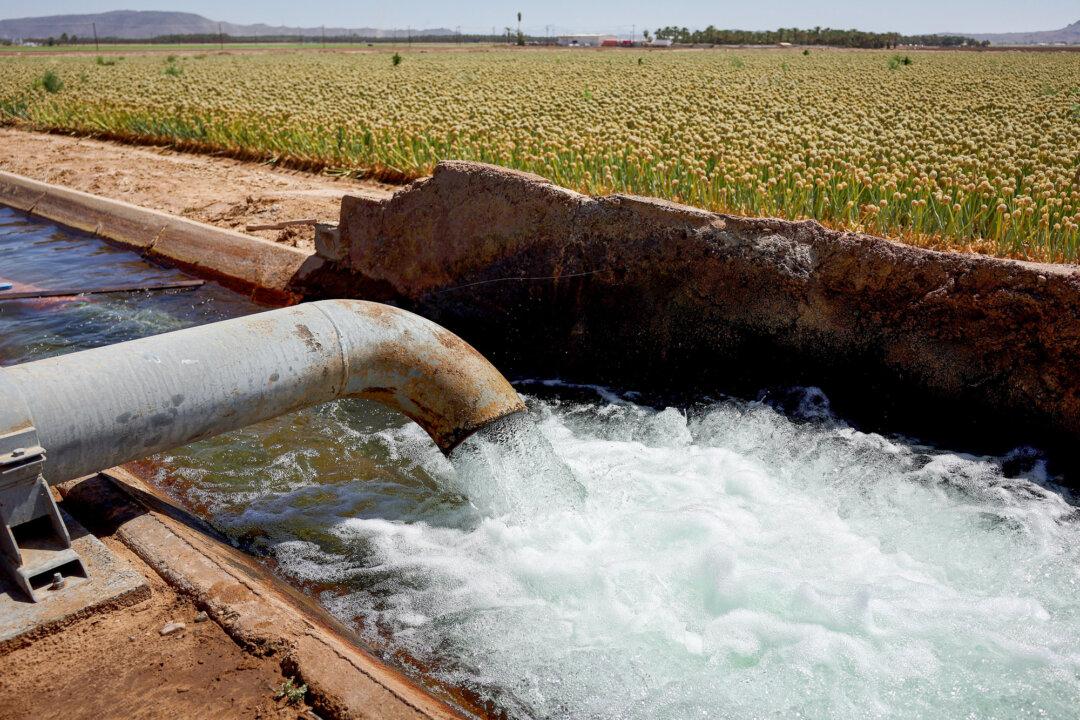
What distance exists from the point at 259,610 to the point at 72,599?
1.84 feet

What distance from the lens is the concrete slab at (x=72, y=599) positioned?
245cm

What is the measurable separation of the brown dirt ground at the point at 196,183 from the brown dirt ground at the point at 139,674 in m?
5.58

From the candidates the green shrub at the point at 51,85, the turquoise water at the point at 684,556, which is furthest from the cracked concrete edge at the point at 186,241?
the green shrub at the point at 51,85

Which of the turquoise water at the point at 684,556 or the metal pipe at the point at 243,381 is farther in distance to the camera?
the turquoise water at the point at 684,556

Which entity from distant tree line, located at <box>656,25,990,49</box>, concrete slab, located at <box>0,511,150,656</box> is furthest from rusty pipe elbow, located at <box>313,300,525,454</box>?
distant tree line, located at <box>656,25,990,49</box>

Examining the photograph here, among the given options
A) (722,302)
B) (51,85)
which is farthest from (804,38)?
(722,302)

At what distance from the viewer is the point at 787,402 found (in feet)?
16.2

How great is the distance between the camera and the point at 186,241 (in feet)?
27.1

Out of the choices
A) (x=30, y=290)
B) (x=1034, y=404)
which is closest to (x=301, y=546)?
(x=1034, y=404)

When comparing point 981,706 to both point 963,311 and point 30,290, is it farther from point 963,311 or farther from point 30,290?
point 30,290

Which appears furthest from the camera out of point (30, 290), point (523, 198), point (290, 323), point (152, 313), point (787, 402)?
point (30, 290)

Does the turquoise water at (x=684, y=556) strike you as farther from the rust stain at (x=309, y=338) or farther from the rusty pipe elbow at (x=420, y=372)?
the rust stain at (x=309, y=338)

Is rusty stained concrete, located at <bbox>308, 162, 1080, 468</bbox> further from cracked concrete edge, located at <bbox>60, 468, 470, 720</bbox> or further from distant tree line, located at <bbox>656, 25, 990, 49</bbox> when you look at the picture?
distant tree line, located at <bbox>656, 25, 990, 49</bbox>

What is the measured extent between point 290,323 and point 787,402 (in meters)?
2.85
